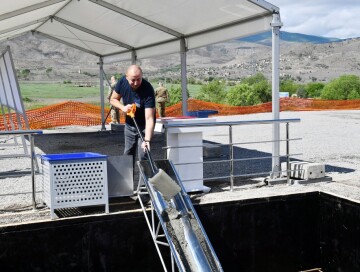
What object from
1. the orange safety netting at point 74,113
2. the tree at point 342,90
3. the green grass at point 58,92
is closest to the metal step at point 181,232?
the orange safety netting at point 74,113

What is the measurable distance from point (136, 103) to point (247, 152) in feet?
19.2

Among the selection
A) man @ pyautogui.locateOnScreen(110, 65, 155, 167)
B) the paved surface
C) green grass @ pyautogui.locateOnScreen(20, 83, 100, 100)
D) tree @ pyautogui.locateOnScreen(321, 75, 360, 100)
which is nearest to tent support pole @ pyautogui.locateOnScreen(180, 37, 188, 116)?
the paved surface

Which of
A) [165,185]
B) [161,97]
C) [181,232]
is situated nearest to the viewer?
[165,185]

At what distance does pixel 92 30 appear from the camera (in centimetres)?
1320

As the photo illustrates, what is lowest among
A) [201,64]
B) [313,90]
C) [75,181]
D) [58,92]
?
[75,181]

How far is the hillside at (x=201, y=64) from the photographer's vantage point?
285 ft

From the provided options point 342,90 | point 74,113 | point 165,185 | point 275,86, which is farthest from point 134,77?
point 342,90

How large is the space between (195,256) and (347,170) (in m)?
4.74

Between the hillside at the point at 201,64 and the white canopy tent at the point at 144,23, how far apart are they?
219 feet

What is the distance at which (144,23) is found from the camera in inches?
426

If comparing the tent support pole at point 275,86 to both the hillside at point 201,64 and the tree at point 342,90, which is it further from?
the hillside at point 201,64

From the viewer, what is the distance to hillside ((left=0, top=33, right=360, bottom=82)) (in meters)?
86.8

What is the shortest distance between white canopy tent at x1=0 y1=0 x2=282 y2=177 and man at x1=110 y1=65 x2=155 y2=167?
7.10 feet

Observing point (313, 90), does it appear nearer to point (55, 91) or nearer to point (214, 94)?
point (214, 94)
